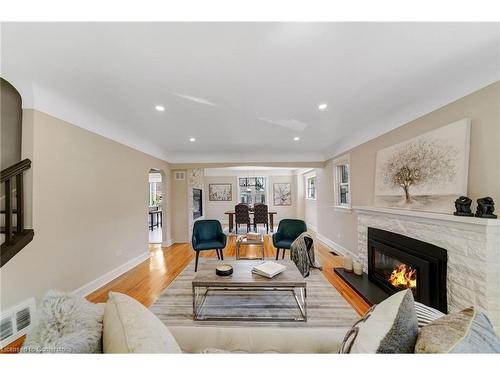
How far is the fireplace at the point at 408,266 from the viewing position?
184cm

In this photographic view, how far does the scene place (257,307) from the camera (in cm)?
225

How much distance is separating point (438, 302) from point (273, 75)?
2570 mm

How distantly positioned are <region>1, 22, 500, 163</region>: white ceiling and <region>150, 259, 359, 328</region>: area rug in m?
2.34

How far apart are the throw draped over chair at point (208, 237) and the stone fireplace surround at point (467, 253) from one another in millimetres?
2713

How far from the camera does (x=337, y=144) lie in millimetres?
4203

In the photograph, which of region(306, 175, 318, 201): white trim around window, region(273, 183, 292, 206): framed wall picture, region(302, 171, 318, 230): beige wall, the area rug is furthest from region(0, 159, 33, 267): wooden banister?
region(273, 183, 292, 206): framed wall picture

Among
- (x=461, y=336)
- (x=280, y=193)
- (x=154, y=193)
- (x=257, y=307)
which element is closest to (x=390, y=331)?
(x=461, y=336)

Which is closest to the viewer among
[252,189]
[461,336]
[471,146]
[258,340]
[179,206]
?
[461,336]

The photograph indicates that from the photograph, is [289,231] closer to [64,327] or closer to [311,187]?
[64,327]

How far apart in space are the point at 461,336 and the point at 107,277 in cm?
362

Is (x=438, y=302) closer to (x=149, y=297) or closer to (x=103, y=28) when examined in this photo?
(x=149, y=297)

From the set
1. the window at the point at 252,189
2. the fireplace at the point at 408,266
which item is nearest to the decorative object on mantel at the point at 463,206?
the fireplace at the point at 408,266

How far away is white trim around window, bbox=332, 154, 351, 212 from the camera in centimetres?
406
